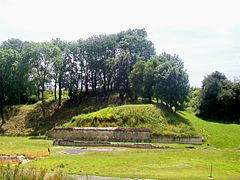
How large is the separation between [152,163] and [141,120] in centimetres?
2387

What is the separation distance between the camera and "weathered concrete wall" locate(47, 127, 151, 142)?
5584 cm

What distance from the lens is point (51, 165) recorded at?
109 feet

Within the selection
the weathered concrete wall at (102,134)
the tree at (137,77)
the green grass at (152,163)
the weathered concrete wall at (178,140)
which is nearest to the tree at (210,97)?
the tree at (137,77)

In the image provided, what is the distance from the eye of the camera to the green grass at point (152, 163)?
30344 millimetres

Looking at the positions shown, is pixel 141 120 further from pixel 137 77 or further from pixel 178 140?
pixel 137 77

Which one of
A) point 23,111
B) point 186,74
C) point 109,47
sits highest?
point 109,47

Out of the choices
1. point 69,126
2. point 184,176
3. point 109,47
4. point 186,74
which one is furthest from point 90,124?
point 184,176

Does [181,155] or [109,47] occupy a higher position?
[109,47]

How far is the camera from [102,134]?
57.5 metres

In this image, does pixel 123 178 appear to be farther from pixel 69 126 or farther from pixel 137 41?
pixel 137 41

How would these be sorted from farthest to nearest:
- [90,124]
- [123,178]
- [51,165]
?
[90,124], [51,165], [123,178]

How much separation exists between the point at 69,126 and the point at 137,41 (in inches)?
1132

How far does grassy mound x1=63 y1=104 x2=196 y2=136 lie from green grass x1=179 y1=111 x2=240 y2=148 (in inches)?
67.0

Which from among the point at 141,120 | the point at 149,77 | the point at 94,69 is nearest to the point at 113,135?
the point at 141,120
